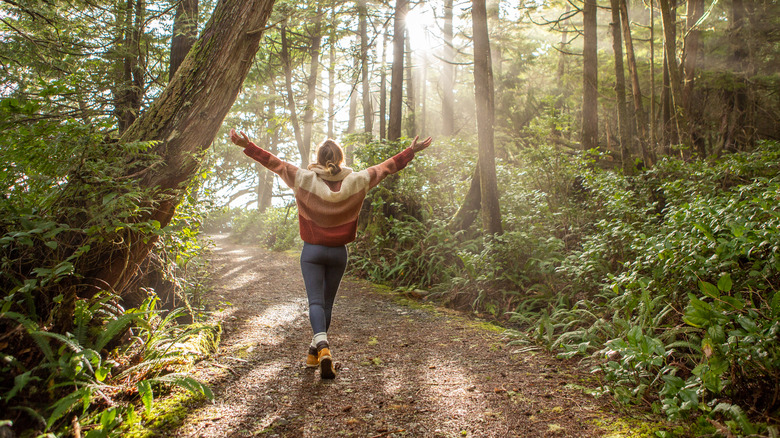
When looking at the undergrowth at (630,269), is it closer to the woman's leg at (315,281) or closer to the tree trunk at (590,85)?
the tree trunk at (590,85)

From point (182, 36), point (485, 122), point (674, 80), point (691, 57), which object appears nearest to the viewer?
point (182, 36)

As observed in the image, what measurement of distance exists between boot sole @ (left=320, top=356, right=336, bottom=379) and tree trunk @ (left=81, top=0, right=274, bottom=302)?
5.76 ft

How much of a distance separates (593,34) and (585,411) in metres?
10.9

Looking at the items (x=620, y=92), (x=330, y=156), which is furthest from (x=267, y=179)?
(x=330, y=156)

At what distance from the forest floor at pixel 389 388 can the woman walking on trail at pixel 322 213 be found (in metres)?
0.54

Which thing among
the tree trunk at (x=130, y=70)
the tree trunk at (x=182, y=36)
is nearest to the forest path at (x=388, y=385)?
the tree trunk at (x=130, y=70)

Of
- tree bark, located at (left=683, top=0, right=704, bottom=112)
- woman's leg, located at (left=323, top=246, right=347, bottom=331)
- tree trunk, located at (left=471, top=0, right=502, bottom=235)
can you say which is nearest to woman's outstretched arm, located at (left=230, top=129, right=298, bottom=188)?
woman's leg, located at (left=323, top=246, right=347, bottom=331)

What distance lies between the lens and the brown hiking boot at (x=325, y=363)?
3465mm

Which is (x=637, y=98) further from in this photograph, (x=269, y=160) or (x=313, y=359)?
(x=313, y=359)

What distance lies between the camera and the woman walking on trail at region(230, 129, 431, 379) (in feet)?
12.4

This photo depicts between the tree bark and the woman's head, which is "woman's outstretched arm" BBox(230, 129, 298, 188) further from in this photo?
the tree bark

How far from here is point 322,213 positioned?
382 centimetres

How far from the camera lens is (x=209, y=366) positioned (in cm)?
353

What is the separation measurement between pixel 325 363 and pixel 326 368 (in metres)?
0.05
